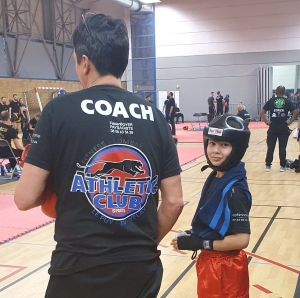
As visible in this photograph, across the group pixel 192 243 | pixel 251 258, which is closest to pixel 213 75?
pixel 251 258

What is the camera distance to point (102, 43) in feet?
4.93

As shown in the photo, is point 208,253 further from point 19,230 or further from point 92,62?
point 19,230

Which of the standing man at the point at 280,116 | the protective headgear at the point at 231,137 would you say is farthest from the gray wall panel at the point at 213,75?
the protective headgear at the point at 231,137

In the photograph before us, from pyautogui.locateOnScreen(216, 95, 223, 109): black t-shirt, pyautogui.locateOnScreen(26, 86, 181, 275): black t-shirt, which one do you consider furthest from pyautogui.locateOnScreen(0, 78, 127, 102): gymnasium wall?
pyautogui.locateOnScreen(26, 86, 181, 275): black t-shirt

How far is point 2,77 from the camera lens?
66.2ft

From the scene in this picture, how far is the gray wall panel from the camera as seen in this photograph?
26172 mm

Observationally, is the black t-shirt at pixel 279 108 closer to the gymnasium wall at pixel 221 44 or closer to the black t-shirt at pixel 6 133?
the black t-shirt at pixel 6 133

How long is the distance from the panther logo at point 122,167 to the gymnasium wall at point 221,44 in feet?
84.3

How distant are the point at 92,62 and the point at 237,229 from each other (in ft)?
3.59

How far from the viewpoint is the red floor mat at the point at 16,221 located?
5.31 m

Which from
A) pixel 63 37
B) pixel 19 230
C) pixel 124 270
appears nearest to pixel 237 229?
pixel 124 270

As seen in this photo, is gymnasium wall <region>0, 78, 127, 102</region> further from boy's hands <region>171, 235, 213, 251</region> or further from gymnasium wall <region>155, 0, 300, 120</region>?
boy's hands <region>171, 235, 213, 251</region>

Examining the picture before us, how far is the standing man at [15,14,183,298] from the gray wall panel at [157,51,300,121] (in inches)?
1012

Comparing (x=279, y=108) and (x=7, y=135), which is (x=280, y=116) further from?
(x=7, y=135)
